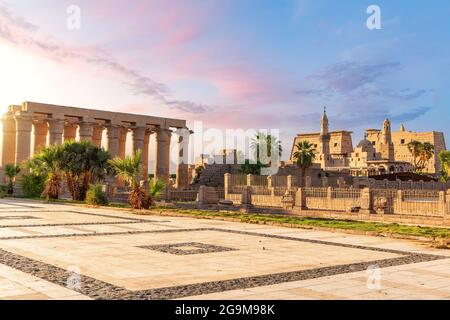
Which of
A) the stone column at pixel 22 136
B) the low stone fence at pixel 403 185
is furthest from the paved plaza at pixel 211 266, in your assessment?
the low stone fence at pixel 403 185

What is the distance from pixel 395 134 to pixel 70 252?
132m

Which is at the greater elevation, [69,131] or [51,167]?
[69,131]

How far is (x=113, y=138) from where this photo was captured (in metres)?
56.1

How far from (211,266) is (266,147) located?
206ft

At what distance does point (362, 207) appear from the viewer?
2481 centimetres

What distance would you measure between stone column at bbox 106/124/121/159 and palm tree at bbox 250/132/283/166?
22400mm

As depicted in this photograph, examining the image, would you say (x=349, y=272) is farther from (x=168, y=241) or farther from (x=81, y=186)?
(x=81, y=186)

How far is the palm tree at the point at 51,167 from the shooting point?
3647 cm

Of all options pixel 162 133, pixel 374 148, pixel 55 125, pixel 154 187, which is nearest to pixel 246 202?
pixel 154 187

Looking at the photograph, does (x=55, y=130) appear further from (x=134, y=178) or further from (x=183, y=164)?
(x=134, y=178)

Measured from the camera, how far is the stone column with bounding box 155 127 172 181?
59.8 meters

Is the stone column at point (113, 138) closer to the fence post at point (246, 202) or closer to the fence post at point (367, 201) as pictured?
the fence post at point (246, 202)

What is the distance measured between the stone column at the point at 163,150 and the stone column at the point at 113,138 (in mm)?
5741
